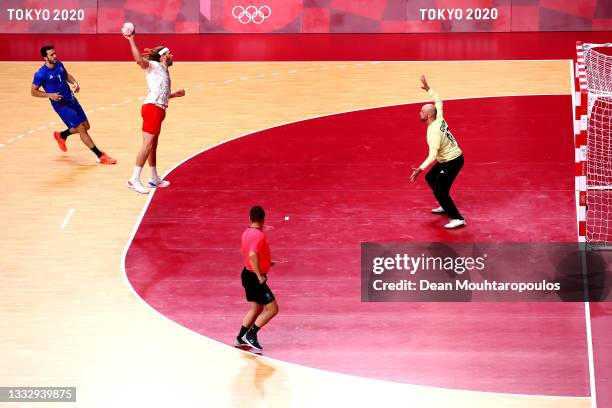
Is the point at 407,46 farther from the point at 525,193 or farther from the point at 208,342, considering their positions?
the point at 208,342

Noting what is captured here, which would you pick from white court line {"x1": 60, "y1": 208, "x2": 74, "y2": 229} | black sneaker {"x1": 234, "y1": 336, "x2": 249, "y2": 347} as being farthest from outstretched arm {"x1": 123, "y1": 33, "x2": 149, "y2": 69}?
black sneaker {"x1": 234, "y1": 336, "x2": 249, "y2": 347}

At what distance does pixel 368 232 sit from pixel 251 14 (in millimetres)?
9659

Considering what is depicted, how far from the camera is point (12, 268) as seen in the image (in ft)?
50.9

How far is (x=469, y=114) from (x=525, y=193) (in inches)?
128

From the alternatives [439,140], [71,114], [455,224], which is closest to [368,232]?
[455,224]

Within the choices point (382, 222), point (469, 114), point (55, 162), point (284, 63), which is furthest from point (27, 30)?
point (382, 222)

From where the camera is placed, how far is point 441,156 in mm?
15812

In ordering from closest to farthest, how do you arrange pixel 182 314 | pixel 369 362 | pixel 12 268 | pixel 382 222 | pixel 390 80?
pixel 369 362 < pixel 182 314 < pixel 12 268 < pixel 382 222 < pixel 390 80

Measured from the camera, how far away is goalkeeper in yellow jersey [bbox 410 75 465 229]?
1551 centimetres

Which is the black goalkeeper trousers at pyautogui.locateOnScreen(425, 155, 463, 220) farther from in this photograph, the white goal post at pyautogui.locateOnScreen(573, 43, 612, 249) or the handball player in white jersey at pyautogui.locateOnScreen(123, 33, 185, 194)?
the handball player in white jersey at pyautogui.locateOnScreen(123, 33, 185, 194)

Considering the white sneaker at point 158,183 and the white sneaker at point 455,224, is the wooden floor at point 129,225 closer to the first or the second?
the white sneaker at point 158,183

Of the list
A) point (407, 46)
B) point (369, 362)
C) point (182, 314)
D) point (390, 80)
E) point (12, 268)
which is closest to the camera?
point (369, 362)

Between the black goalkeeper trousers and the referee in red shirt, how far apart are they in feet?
11.9

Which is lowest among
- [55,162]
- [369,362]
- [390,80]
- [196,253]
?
[369,362]
